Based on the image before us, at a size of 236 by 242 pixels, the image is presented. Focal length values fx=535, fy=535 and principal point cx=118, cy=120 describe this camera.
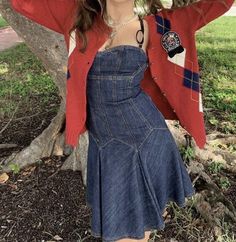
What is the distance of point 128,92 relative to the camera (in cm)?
281

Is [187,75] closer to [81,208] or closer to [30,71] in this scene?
[81,208]

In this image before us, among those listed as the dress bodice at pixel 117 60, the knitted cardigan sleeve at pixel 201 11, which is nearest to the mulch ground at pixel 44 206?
the dress bodice at pixel 117 60

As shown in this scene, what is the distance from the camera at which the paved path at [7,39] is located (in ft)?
38.5

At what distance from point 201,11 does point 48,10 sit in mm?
789

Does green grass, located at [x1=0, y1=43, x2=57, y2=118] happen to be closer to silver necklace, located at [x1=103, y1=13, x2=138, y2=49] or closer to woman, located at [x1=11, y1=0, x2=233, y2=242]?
woman, located at [x1=11, y1=0, x2=233, y2=242]

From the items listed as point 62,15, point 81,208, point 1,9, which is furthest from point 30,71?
point 62,15

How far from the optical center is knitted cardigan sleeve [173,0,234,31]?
105 inches

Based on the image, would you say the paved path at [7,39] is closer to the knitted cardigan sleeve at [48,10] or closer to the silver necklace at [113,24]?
the knitted cardigan sleeve at [48,10]

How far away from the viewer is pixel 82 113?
284 cm

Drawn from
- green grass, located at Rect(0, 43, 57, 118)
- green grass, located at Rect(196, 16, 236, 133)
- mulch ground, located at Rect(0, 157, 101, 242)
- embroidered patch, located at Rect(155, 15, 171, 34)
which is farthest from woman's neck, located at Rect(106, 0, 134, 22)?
green grass, located at Rect(0, 43, 57, 118)

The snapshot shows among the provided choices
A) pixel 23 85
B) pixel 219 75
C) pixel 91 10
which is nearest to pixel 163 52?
pixel 91 10

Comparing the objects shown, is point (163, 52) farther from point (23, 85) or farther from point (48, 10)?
point (23, 85)

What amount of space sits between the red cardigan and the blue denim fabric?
70 mm

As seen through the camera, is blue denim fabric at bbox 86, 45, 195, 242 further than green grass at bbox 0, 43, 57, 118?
No
